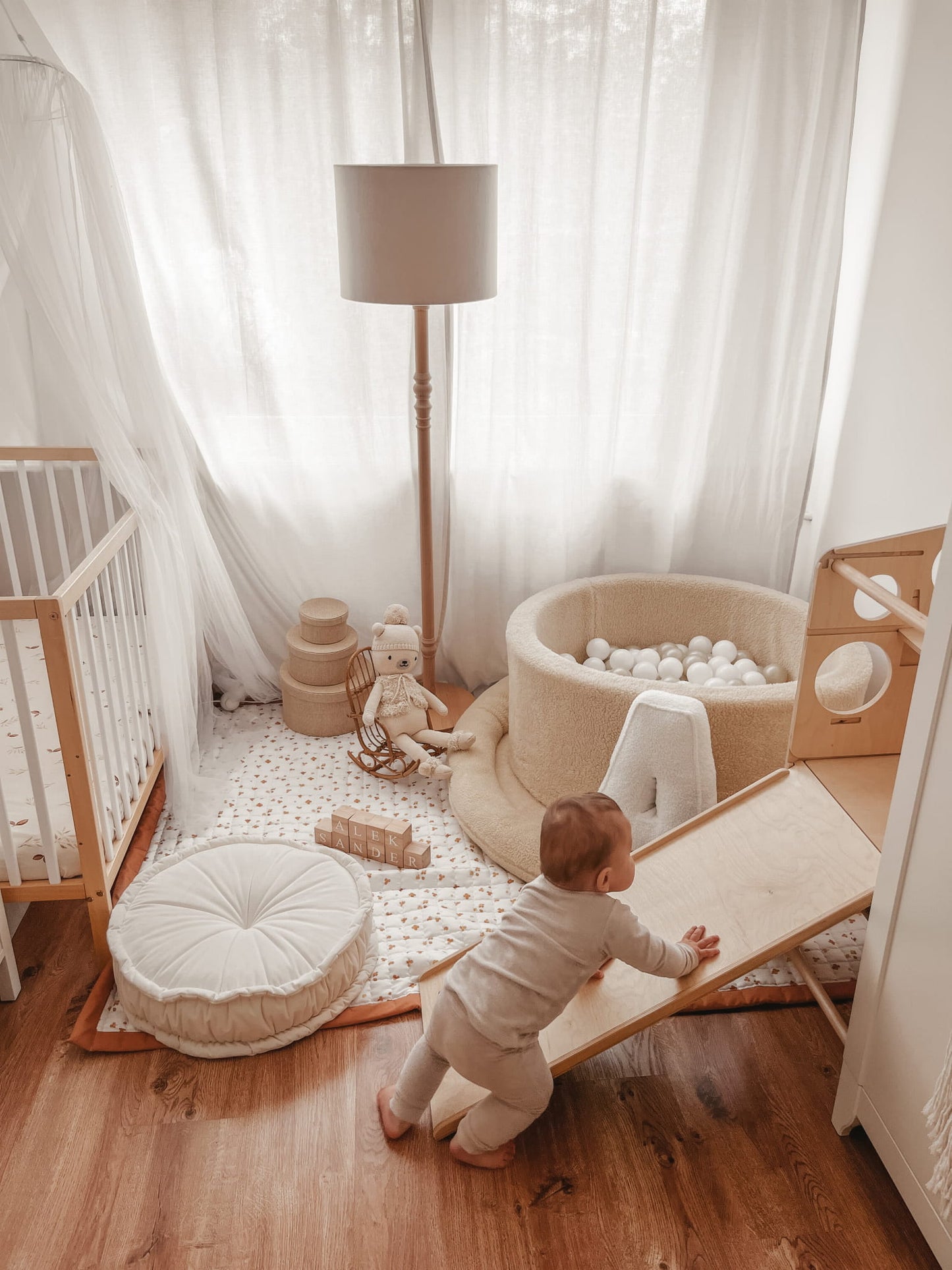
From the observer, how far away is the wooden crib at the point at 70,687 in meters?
1.83

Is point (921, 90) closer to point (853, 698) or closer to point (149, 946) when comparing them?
point (853, 698)

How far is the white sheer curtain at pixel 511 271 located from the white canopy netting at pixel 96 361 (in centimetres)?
38

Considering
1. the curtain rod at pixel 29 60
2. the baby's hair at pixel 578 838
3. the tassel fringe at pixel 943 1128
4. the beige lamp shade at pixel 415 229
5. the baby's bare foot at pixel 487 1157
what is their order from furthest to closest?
the beige lamp shade at pixel 415 229, the curtain rod at pixel 29 60, the baby's bare foot at pixel 487 1157, the baby's hair at pixel 578 838, the tassel fringe at pixel 943 1128

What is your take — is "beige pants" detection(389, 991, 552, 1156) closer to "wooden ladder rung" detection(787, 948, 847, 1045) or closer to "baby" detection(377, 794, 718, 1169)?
"baby" detection(377, 794, 718, 1169)

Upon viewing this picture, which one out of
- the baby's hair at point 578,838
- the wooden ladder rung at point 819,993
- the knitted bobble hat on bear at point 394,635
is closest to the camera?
the baby's hair at point 578,838

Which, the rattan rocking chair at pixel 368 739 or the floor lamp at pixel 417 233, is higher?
the floor lamp at pixel 417 233

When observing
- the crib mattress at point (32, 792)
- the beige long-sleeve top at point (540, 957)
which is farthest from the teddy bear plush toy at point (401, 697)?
the beige long-sleeve top at point (540, 957)

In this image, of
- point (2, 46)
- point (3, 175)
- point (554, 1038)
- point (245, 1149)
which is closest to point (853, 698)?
point (554, 1038)

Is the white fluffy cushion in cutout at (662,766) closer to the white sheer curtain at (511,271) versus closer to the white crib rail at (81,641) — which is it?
the white sheer curtain at (511,271)

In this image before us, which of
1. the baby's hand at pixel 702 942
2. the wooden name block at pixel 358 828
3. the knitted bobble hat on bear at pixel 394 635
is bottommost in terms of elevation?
the wooden name block at pixel 358 828

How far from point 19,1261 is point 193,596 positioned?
160 cm

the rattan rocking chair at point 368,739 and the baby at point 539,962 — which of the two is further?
the rattan rocking chair at point 368,739

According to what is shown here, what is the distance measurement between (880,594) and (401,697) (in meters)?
1.44

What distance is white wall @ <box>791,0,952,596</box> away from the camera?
2.31 m
